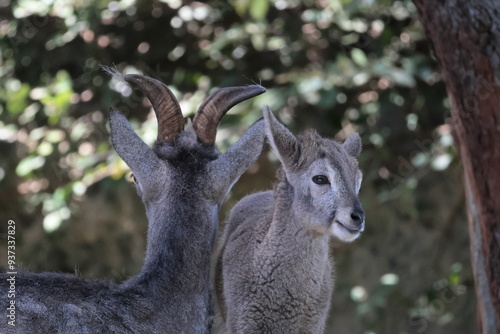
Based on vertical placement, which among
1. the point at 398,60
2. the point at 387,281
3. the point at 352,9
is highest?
the point at 352,9

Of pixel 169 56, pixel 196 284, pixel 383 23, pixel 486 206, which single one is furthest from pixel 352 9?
pixel 196 284

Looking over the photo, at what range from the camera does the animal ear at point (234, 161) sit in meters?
5.21

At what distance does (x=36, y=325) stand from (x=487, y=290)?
321cm

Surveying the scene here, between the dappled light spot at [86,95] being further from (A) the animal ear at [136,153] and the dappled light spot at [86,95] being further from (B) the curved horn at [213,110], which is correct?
(A) the animal ear at [136,153]

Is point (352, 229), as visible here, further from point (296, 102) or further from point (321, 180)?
point (296, 102)

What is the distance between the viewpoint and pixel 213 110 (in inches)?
215

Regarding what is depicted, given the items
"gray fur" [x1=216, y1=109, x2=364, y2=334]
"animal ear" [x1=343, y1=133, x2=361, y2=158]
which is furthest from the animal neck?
"animal ear" [x1=343, y1=133, x2=361, y2=158]

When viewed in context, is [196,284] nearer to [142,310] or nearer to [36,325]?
[142,310]

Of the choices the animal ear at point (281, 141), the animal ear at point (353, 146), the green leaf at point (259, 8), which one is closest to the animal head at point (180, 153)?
the animal ear at point (281, 141)

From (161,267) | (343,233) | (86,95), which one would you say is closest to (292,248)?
(343,233)

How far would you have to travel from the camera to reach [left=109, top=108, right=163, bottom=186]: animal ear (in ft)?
17.0

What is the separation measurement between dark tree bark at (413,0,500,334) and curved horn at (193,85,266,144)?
4.02 ft

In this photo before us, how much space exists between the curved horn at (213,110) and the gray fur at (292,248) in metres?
0.25

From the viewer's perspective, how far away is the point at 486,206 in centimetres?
604
